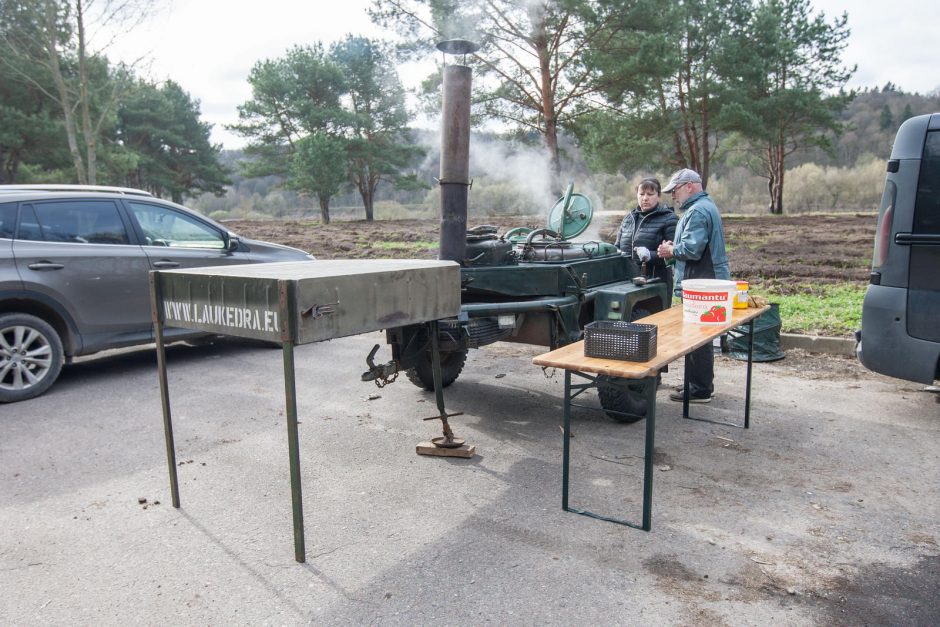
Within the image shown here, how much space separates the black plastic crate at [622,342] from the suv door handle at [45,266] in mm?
4764

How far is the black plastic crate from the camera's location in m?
3.19

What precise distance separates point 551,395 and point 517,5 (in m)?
14.5

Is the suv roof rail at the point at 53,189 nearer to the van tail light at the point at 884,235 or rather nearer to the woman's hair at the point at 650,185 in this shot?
the woman's hair at the point at 650,185

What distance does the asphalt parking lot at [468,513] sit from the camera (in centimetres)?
271

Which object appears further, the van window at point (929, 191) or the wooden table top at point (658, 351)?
the van window at point (929, 191)

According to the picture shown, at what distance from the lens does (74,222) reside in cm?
602

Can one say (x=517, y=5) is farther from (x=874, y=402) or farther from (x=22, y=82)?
→ (x=22, y=82)

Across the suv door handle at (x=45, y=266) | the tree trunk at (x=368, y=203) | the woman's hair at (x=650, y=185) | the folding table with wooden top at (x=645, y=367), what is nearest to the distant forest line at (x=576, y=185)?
the tree trunk at (x=368, y=203)

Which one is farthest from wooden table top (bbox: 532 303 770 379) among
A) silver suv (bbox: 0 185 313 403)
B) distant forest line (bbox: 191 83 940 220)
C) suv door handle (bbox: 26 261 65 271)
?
distant forest line (bbox: 191 83 940 220)

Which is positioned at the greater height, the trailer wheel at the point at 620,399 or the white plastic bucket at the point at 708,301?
the white plastic bucket at the point at 708,301

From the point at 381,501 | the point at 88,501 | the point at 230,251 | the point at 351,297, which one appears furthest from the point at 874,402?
the point at 230,251

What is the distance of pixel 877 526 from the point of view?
131 inches

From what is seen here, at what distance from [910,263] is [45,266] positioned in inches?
264

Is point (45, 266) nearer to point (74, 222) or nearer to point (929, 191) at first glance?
point (74, 222)
